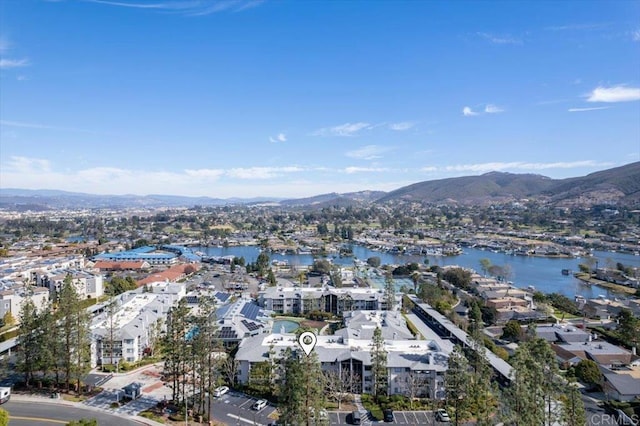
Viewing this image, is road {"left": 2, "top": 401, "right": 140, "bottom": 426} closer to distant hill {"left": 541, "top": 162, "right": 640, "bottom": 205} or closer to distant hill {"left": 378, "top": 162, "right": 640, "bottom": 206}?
distant hill {"left": 541, "top": 162, "right": 640, "bottom": 205}

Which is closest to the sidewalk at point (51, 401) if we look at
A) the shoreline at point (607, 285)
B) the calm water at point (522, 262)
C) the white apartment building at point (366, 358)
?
the white apartment building at point (366, 358)

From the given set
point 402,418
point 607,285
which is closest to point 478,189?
point 607,285

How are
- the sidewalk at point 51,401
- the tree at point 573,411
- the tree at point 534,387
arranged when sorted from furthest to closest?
the sidewalk at point 51,401 < the tree at point 573,411 < the tree at point 534,387

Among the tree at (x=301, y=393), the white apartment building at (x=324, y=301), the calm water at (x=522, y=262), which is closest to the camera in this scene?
the tree at (x=301, y=393)

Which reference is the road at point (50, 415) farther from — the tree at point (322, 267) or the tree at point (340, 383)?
the tree at point (322, 267)

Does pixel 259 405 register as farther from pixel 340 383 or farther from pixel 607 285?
pixel 607 285

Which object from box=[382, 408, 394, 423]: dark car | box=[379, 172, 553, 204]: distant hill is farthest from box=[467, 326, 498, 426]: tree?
box=[379, 172, 553, 204]: distant hill
